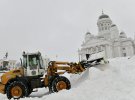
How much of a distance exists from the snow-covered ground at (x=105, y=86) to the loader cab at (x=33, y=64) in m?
1.84

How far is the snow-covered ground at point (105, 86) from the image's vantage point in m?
12.0

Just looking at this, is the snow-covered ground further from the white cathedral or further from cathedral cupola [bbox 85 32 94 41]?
cathedral cupola [bbox 85 32 94 41]

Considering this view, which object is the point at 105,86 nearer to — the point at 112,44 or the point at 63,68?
the point at 63,68

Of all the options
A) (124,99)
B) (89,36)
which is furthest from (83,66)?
(89,36)

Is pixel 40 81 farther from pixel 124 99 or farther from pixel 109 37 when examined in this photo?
pixel 109 37

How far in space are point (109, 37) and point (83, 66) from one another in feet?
301

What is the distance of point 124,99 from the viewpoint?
1134cm

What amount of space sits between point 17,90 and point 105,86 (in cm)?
506

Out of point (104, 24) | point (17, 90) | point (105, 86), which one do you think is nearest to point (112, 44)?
point (104, 24)

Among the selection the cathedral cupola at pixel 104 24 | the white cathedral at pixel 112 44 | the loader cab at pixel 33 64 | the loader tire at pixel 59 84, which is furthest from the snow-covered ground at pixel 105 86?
the cathedral cupola at pixel 104 24

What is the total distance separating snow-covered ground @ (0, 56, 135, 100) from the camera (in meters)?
12.0

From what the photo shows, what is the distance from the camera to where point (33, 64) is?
1595cm

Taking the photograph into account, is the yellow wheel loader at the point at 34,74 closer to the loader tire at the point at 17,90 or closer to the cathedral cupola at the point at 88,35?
the loader tire at the point at 17,90

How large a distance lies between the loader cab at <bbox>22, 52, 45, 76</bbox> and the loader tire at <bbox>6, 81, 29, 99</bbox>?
3.02ft
